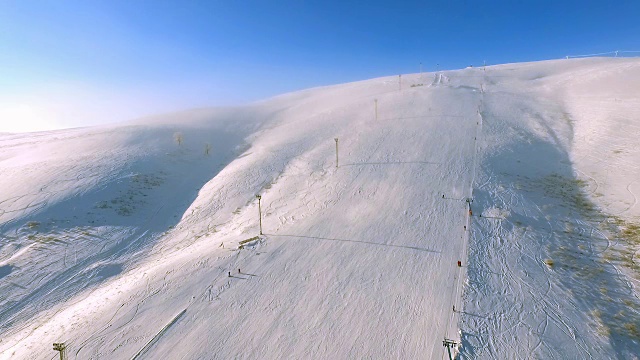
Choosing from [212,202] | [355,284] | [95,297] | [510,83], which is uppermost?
[510,83]

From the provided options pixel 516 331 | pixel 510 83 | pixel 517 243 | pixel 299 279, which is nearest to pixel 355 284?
pixel 299 279

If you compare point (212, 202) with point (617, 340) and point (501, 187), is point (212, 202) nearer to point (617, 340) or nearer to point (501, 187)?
point (501, 187)

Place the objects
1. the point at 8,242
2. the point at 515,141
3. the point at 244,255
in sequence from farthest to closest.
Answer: the point at 515,141, the point at 8,242, the point at 244,255

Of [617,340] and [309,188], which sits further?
[309,188]

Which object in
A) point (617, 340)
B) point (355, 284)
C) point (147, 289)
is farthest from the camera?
point (147, 289)

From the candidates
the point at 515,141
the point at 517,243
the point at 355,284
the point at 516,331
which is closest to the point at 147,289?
the point at 355,284

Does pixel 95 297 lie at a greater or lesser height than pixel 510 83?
lesser
